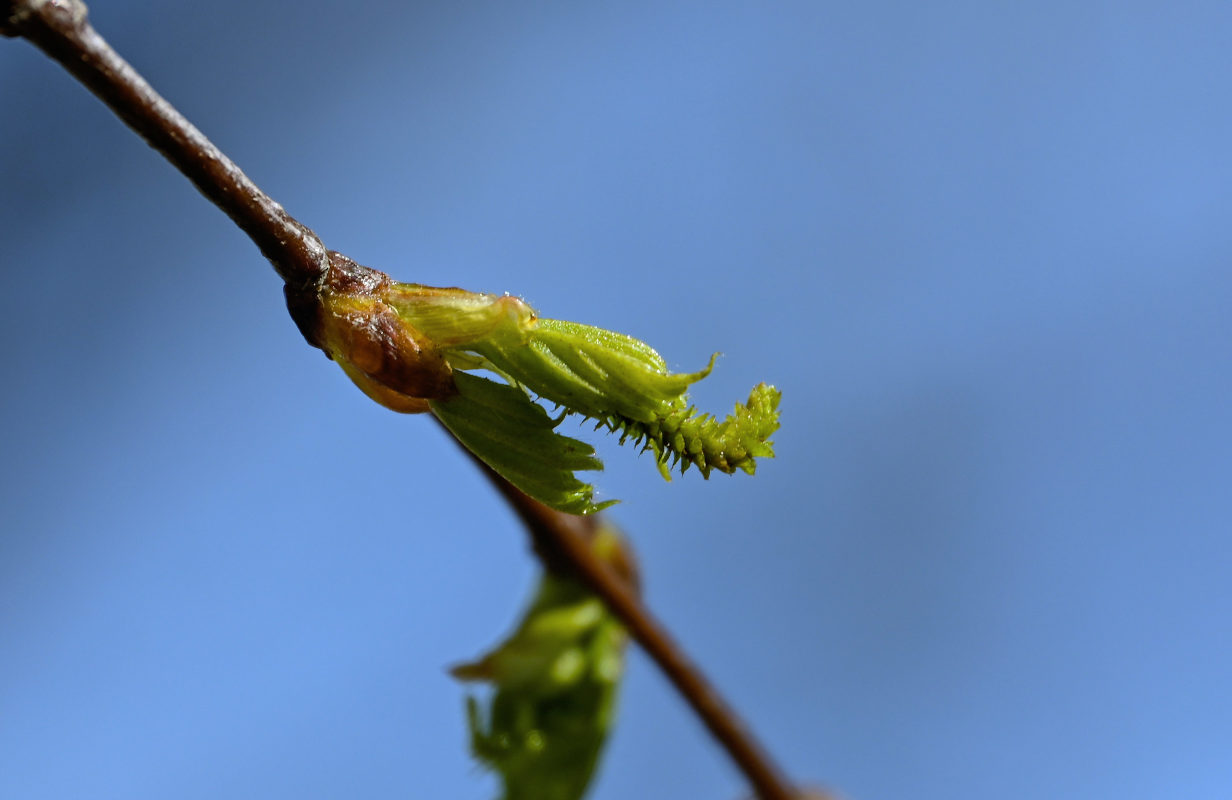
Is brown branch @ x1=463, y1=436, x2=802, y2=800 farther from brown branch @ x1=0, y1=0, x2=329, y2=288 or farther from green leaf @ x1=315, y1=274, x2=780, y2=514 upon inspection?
brown branch @ x1=0, y1=0, x2=329, y2=288

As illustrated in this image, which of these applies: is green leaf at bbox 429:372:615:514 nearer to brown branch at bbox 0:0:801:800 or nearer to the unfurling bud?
the unfurling bud

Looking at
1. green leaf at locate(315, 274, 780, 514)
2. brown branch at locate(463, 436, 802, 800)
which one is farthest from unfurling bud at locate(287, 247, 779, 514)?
brown branch at locate(463, 436, 802, 800)

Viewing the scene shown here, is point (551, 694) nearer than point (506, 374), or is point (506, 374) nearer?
point (506, 374)

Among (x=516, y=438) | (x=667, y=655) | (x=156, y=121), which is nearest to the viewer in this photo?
(x=156, y=121)

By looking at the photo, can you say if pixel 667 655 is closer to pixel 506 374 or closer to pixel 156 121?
pixel 506 374

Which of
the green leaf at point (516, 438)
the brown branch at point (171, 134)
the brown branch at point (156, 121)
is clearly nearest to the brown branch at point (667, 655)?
the brown branch at point (171, 134)

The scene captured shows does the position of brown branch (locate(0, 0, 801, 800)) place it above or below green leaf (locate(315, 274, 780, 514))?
above

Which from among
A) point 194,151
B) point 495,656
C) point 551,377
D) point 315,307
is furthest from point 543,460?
point 495,656

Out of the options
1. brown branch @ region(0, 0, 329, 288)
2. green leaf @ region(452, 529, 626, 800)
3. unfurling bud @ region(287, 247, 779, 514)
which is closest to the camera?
brown branch @ region(0, 0, 329, 288)

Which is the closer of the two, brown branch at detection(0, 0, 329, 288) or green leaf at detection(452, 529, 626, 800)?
brown branch at detection(0, 0, 329, 288)

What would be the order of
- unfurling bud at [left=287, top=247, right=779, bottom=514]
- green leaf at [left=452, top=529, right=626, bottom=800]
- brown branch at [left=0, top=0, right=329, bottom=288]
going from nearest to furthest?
1. brown branch at [left=0, top=0, right=329, bottom=288]
2. unfurling bud at [left=287, top=247, right=779, bottom=514]
3. green leaf at [left=452, top=529, right=626, bottom=800]

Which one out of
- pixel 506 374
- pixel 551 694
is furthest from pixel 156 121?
pixel 551 694
